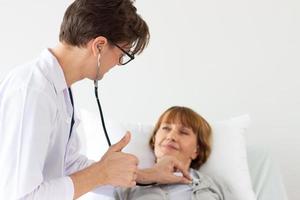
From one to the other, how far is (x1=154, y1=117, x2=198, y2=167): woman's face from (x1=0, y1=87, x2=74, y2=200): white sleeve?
2.98ft

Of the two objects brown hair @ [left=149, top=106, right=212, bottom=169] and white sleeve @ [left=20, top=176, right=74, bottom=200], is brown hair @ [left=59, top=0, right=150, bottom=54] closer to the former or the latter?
white sleeve @ [left=20, top=176, right=74, bottom=200]

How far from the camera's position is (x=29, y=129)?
116cm

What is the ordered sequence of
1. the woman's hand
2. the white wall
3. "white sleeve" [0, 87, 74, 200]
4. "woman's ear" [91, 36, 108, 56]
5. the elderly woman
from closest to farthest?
"white sleeve" [0, 87, 74, 200], "woman's ear" [91, 36, 108, 56], the woman's hand, the elderly woman, the white wall

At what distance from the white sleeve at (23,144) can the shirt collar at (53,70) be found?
3.8 inches

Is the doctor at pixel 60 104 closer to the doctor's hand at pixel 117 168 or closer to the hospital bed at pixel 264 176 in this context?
the doctor's hand at pixel 117 168

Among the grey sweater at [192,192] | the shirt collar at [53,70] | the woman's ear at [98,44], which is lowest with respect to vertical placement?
the grey sweater at [192,192]

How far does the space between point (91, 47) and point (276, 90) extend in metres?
1.32

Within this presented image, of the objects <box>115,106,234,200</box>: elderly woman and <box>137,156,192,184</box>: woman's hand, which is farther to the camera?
<box>115,106,234,200</box>: elderly woman

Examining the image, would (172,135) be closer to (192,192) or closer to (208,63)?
(192,192)

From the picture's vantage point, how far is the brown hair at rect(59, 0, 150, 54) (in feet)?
4.20

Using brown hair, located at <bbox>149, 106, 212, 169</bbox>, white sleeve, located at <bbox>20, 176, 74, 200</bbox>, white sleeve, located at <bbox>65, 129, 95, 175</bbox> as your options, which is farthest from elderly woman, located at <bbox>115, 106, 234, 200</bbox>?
white sleeve, located at <bbox>20, 176, 74, 200</bbox>

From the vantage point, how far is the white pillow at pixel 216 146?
202 cm

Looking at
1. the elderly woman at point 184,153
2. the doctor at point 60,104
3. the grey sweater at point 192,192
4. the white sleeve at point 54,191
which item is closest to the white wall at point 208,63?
the elderly woman at point 184,153

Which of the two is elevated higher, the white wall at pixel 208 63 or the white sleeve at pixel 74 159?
the white wall at pixel 208 63
